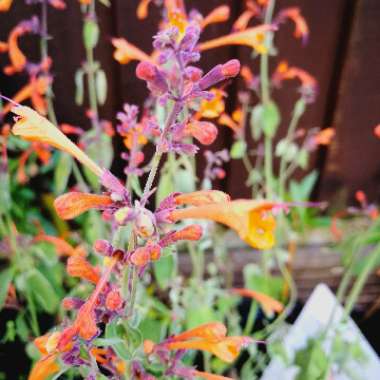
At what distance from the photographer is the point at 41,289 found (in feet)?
3.36

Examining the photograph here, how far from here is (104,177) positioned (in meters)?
0.52

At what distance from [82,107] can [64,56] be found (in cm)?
13

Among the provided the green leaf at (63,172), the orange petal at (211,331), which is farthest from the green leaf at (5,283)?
the orange petal at (211,331)

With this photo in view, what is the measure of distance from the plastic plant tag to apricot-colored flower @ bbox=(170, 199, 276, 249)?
51cm

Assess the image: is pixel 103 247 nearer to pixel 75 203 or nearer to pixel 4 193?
pixel 75 203

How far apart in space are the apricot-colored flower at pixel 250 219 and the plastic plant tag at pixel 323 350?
506mm

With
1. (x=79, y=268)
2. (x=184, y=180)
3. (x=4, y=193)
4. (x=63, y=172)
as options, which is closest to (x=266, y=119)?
(x=184, y=180)

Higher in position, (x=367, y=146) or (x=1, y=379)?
(x=367, y=146)

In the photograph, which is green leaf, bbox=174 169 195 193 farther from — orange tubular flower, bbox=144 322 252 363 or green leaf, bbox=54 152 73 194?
orange tubular flower, bbox=144 322 252 363

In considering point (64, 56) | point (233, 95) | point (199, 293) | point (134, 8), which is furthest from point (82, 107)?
point (199, 293)

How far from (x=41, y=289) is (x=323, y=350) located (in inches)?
21.1

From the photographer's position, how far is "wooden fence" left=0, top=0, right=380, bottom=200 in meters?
1.21

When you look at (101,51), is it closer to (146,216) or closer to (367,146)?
(367,146)

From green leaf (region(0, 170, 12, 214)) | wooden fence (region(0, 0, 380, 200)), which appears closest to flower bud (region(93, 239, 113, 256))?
green leaf (region(0, 170, 12, 214))
